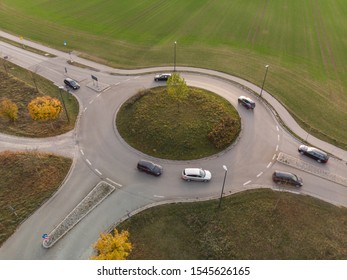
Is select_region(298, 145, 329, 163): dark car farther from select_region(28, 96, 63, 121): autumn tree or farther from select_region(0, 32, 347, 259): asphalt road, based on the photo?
select_region(28, 96, 63, 121): autumn tree

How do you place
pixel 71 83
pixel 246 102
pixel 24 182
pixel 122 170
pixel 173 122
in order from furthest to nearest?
pixel 71 83 → pixel 246 102 → pixel 173 122 → pixel 122 170 → pixel 24 182

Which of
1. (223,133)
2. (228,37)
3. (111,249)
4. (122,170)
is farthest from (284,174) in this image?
(228,37)

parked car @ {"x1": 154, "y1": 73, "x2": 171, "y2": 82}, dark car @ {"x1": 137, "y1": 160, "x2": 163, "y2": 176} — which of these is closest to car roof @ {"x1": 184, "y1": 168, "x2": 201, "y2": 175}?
dark car @ {"x1": 137, "y1": 160, "x2": 163, "y2": 176}

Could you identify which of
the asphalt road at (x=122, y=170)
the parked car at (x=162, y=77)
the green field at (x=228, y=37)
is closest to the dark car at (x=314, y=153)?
the asphalt road at (x=122, y=170)

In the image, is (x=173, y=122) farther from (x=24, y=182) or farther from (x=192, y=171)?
(x=24, y=182)

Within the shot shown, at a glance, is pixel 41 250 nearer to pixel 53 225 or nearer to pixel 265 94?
pixel 53 225

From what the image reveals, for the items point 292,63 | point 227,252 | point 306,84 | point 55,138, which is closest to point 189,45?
point 292,63
